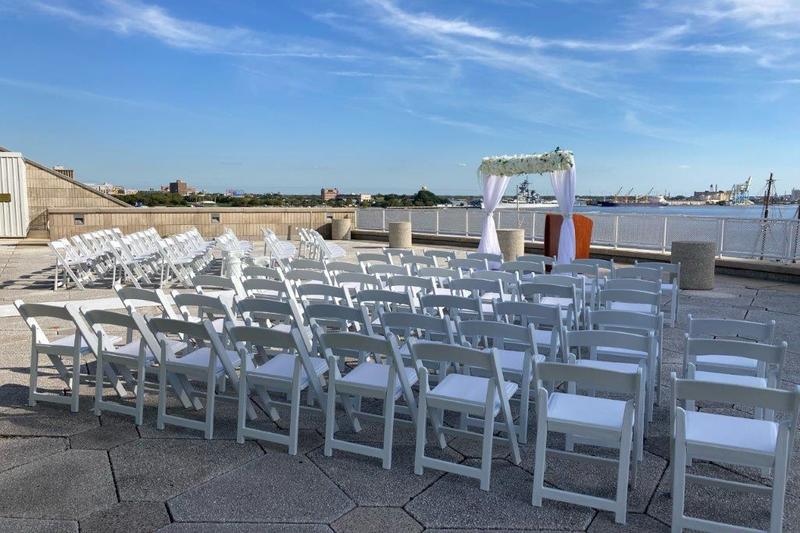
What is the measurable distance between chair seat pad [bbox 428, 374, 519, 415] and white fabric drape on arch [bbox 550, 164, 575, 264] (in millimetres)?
8442

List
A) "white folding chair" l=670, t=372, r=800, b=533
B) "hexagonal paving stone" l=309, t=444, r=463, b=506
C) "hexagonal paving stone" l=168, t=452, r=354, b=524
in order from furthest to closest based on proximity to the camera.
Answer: "hexagonal paving stone" l=309, t=444, r=463, b=506 → "hexagonal paving stone" l=168, t=452, r=354, b=524 → "white folding chair" l=670, t=372, r=800, b=533

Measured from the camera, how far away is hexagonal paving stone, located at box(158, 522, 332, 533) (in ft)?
9.92

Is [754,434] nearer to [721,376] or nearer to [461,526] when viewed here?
[721,376]

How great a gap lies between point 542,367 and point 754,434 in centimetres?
103

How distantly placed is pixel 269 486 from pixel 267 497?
0.12m

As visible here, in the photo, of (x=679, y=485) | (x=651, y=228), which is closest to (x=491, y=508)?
(x=679, y=485)

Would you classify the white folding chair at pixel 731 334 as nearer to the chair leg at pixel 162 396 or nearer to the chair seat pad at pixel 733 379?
the chair seat pad at pixel 733 379

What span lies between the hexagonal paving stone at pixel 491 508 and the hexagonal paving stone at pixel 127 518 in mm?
1232

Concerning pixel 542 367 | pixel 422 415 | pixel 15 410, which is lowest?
pixel 15 410

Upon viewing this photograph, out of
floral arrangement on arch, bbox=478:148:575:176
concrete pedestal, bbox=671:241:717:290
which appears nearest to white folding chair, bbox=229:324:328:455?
concrete pedestal, bbox=671:241:717:290

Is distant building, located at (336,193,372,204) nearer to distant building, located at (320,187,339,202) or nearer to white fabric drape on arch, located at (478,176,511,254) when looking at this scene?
distant building, located at (320,187,339,202)

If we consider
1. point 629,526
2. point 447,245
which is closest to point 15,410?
point 629,526

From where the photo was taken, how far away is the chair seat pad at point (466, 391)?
3.58 meters

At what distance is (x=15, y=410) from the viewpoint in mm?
4680
